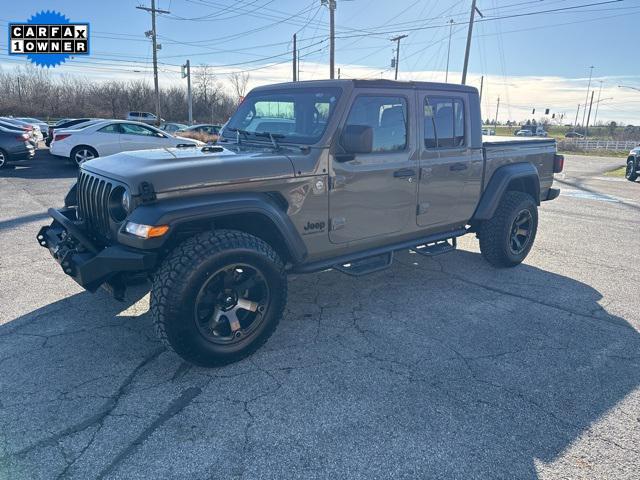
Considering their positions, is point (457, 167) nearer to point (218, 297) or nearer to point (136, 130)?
point (218, 297)

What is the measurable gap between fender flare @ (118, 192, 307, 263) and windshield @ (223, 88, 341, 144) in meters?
0.76

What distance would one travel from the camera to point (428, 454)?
239cm

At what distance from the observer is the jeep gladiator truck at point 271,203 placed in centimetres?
291

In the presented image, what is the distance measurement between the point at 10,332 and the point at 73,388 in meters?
1.16

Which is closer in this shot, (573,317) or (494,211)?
(573,317)

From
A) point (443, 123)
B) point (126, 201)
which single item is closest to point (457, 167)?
point (443, 123)

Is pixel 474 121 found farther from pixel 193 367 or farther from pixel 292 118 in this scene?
pixel 193 367

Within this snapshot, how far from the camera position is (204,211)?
2.94 m

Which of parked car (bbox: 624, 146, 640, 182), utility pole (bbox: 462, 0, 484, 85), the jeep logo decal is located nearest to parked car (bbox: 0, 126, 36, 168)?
the jeep logo decal

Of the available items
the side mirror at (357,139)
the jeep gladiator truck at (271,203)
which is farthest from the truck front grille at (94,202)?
the side mirror at (357,139)

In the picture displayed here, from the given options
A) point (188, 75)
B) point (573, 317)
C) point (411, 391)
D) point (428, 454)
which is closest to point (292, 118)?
point (411, 391)

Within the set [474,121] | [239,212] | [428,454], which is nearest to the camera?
[428,454]

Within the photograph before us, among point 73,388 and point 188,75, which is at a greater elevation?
point 188,75

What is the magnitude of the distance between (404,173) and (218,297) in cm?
200
